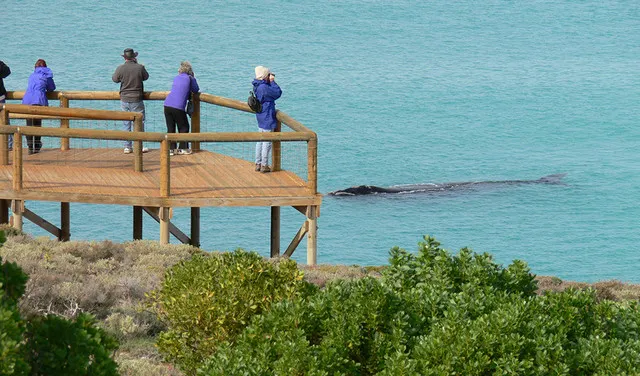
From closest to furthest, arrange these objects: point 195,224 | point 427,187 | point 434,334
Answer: point 434,334
point 195,224
point 427,187

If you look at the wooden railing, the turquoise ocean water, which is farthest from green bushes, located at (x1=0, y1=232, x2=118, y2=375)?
the turquoise ocean water

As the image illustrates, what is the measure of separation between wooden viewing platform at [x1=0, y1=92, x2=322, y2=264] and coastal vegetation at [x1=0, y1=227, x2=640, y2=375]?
451 cm

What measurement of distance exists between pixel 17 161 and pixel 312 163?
13.6 feet

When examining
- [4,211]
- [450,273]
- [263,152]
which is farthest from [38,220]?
[450,273]

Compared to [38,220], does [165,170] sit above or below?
above

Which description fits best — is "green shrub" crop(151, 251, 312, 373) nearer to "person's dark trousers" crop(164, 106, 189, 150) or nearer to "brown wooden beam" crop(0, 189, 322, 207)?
"brown wooden beam" crop(0, 189, 322, 207)

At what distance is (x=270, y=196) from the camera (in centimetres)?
1634

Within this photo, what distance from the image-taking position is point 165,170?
1598 cm

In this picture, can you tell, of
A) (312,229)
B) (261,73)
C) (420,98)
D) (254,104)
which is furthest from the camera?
(420,98)

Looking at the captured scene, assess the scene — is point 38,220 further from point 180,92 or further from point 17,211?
point 180,92

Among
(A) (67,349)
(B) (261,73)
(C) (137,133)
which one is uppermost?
(B) (261,73)

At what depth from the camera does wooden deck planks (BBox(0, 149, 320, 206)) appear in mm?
16219

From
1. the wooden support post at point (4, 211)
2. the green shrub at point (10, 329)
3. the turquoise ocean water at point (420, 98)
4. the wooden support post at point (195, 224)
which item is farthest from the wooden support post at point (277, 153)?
the turquoise ocean water at point (420, 98)

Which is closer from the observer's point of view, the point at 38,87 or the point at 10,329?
the point at 10,329
